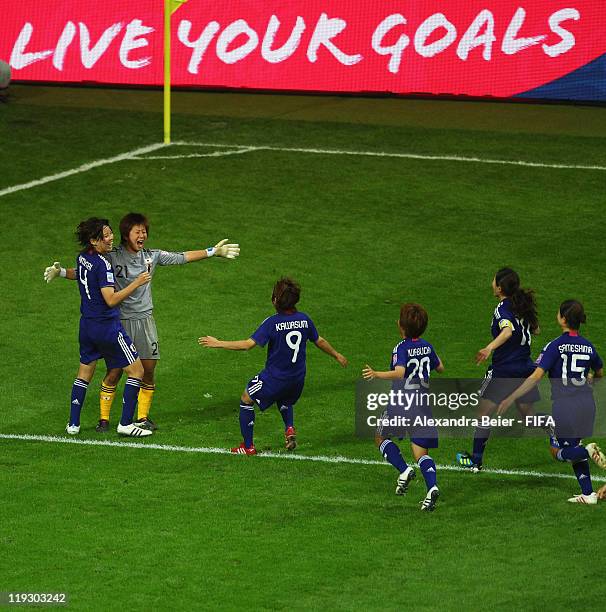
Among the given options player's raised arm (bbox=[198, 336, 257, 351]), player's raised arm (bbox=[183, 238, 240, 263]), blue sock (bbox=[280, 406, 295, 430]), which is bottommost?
blue sock (bbox=[280, 406, 295, 430])

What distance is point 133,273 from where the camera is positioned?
41.2 feet

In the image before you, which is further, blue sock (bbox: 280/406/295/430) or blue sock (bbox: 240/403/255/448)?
blue sock (bbox: 280/406/295/430)

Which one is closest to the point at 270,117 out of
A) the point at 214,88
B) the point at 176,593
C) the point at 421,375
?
the point at 214,88

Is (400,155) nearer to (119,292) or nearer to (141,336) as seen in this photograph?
(141,336)

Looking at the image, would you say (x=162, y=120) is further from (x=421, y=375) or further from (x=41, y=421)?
(x=421, y=375)

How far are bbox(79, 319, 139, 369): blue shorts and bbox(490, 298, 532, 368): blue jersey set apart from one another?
3.23 m

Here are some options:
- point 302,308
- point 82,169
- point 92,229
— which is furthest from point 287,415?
point 82,169

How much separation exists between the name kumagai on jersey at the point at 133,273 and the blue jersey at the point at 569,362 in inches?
148

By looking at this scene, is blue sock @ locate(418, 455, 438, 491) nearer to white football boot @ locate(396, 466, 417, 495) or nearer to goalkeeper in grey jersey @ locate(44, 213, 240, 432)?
white football boot @ locate(396, 466, 417, 495)

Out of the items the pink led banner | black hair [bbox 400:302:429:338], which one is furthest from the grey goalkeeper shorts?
the pink led banner

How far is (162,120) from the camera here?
25.8 m

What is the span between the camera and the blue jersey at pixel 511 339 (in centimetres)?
1152

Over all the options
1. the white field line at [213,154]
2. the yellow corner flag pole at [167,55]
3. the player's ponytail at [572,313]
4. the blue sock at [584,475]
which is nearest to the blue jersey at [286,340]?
the player's ponytail at [572,313]

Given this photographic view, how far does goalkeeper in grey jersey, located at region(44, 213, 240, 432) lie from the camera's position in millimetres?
12492
